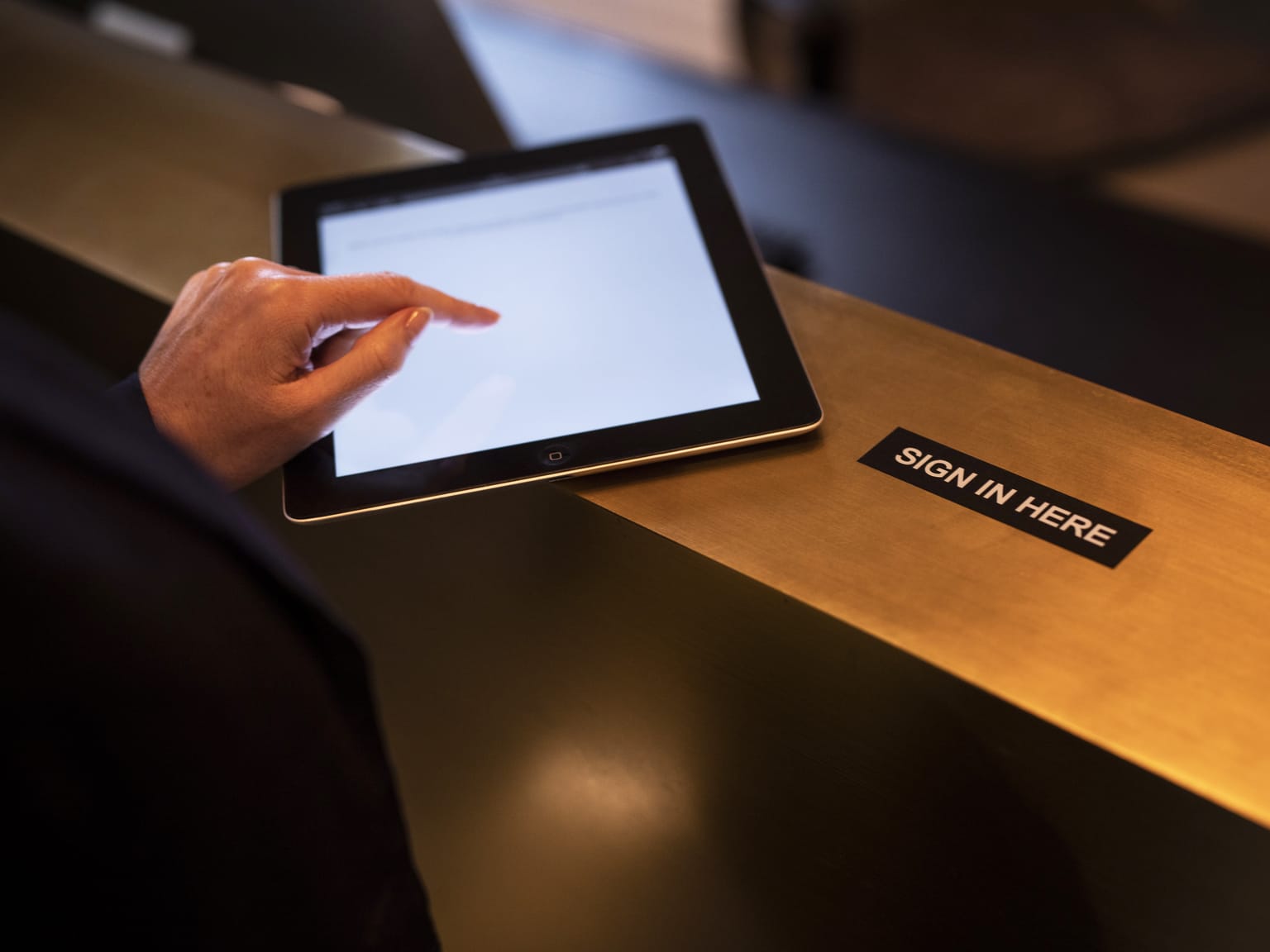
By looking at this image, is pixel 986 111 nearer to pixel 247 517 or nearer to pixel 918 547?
pixel 918 547

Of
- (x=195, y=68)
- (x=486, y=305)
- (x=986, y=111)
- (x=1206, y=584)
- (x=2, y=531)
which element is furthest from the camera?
(x=986, y=111)

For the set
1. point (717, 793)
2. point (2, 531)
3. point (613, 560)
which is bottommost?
point (717, 793)

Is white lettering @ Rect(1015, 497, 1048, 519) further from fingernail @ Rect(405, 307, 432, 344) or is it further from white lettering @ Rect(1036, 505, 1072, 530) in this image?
fingernail @ Rect(405, 307, 432, 344)

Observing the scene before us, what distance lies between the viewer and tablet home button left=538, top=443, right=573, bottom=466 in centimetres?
54

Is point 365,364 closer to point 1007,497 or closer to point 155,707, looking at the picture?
point 155,707

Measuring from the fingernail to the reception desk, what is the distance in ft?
0.29

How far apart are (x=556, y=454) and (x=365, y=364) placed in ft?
0.34

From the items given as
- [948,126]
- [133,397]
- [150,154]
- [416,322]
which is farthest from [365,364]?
[948,126]

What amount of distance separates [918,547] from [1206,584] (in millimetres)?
122

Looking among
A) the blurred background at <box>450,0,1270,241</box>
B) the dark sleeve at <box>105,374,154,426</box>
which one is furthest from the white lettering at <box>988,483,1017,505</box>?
the blurred background at <box>450,0,1270,241</box>

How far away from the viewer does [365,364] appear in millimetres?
543

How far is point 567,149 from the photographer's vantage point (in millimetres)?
691

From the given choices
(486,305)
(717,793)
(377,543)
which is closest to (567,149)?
(486,305)

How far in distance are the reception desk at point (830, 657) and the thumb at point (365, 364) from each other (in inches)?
3.1
